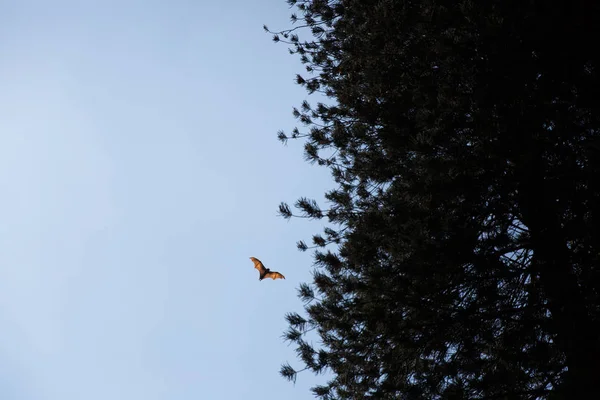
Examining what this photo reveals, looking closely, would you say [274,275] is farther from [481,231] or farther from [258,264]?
[481,231]

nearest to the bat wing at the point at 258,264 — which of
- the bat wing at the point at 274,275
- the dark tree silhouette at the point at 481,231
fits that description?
the bat wing at the point at 274,275

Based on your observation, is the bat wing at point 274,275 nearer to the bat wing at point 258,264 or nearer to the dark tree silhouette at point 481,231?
the bat wing at point 258,264

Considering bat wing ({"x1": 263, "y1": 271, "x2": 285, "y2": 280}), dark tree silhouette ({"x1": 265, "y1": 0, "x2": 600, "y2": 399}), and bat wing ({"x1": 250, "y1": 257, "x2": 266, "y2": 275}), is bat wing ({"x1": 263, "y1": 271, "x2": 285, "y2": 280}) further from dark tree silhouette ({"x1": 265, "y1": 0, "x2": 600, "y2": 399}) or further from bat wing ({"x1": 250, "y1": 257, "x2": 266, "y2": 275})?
dark tree silhouette ({"x1": 265, "y1": 0, "x2": 600, "y2": 399})

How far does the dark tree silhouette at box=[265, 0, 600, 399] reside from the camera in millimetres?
3818

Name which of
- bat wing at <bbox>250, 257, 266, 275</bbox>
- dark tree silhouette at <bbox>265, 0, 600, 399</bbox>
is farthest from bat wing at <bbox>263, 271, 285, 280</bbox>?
dark tree silhouette at <bbox>265, 0, 600, 399</bbox>

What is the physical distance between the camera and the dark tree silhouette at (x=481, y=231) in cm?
382

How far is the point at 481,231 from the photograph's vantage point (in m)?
4.50

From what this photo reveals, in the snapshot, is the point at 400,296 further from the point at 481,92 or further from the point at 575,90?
the point at 575,90

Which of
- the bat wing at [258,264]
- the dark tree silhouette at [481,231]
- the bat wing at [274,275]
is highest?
the bat wing at [258,264]

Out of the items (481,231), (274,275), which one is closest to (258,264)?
(274,275)

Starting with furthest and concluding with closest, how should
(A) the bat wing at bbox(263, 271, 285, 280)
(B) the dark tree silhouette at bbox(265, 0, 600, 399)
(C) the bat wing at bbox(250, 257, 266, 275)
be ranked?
(C) the bat wing at bbox(250, 257, 266, 275) → (A) the bat wing at bbox(263, 271, 285, 280) → (B) the dark tree silhouette at bbox(265, 0, 600, 399)

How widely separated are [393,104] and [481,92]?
1.23 m

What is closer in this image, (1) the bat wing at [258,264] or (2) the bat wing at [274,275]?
(2) the bat wing at [274,275]

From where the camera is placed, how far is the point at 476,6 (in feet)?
13.5
